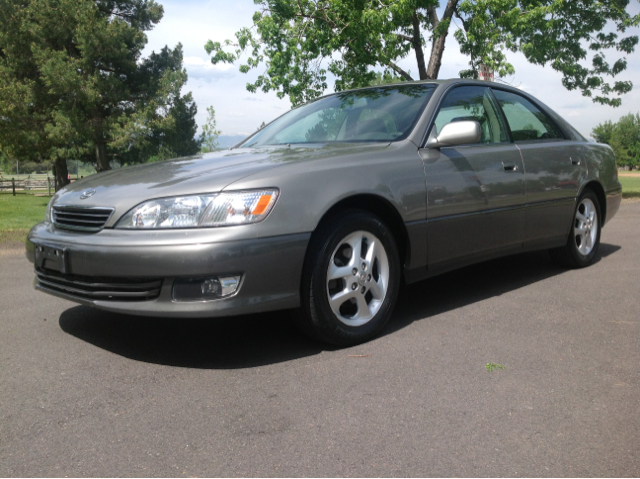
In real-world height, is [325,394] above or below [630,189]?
above

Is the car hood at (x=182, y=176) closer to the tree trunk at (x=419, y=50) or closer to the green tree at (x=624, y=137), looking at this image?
the tree trunk at (x=419, y=50)

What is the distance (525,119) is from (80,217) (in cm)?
357

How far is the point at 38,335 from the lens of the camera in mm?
3881

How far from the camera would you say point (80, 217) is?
3.55 meters

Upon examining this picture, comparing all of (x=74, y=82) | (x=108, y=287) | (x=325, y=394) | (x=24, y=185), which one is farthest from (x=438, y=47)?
(x=24, y=185)

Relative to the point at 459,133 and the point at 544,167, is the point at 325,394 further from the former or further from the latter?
the point at 544,167

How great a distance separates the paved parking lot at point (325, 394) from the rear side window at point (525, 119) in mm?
1413

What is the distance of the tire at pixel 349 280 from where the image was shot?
3.44 meters

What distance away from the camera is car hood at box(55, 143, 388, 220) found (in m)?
3.30

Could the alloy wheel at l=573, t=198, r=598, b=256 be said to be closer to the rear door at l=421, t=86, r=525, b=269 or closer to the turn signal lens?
the rear door at l=421, t=86, r=525, b=269

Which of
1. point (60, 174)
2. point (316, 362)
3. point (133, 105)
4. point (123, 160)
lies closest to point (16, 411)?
point (316, 362)

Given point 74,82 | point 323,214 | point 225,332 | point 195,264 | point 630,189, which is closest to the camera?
point 195,264

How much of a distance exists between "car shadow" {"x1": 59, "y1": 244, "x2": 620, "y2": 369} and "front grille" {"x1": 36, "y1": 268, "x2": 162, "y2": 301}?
0.37 m

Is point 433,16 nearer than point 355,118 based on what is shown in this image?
No
